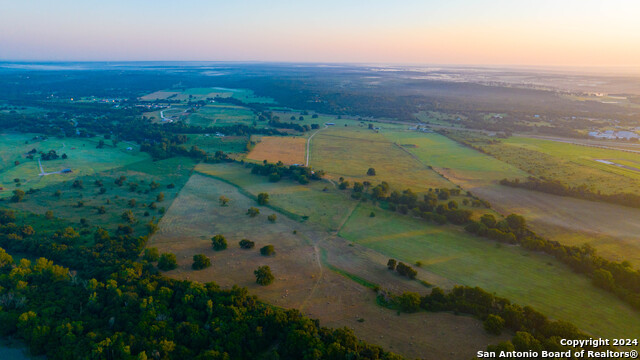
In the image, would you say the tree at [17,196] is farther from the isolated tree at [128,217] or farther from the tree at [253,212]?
the tree at [253,212]

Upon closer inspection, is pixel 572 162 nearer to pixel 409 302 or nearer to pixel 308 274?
pixel 409 302

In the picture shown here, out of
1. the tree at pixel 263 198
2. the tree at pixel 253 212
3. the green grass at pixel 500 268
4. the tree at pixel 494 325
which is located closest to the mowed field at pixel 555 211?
the green grass at pixel 500 268

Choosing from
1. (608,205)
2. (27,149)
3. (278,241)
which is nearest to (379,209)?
(278,241)

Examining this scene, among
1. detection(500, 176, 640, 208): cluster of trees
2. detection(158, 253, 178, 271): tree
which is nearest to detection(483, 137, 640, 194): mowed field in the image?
detection(500, 176, 640, 208): cluster of trees

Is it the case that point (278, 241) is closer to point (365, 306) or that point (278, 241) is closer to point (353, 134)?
point (365, 306)

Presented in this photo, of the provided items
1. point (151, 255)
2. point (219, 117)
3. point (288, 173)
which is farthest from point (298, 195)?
point (219, 117)

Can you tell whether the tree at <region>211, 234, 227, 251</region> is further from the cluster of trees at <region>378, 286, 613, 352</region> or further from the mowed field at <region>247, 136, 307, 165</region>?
the mowed field at <region>247, 136, 307, 165</region>
